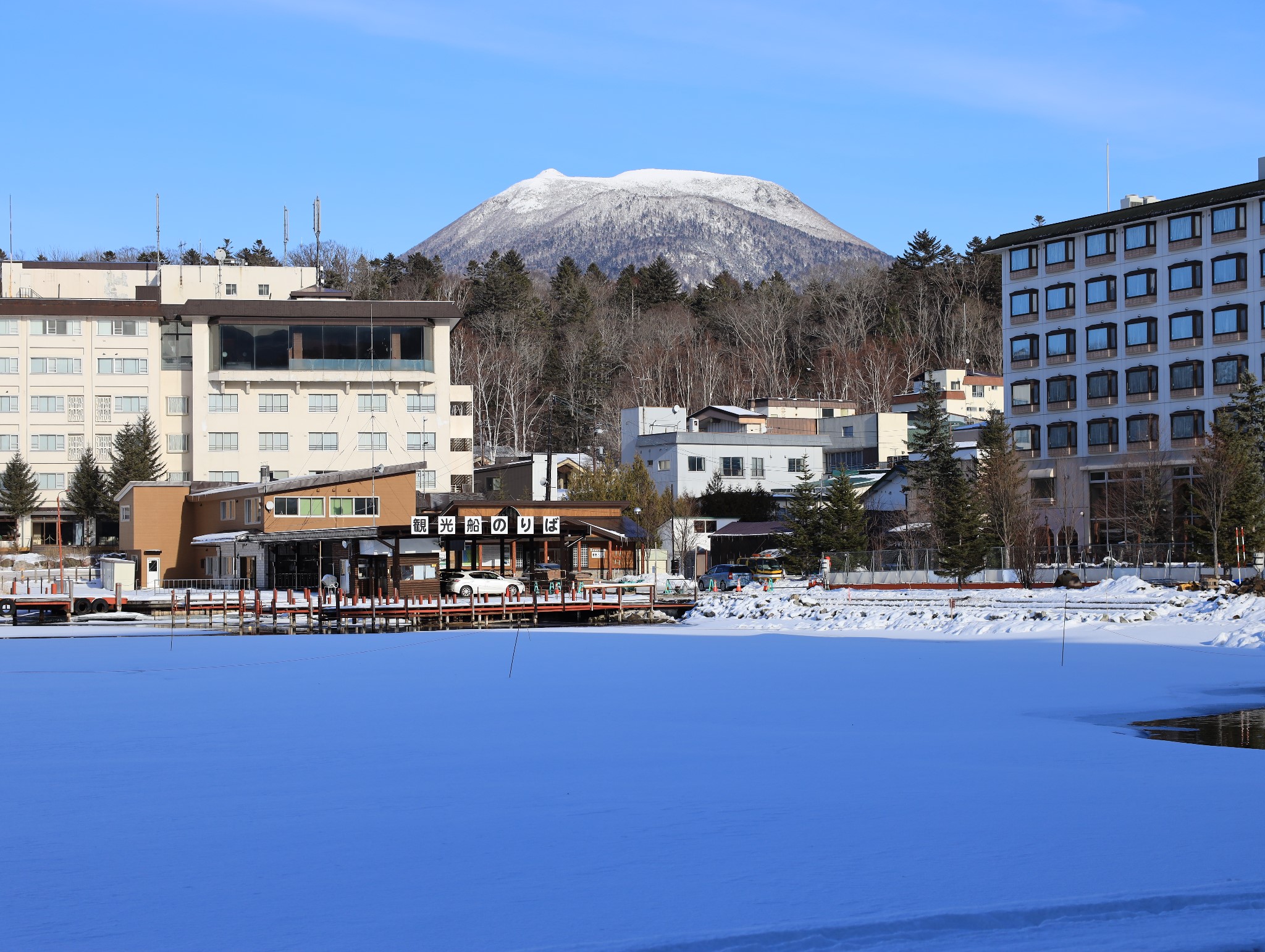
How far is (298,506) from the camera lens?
69.2 m

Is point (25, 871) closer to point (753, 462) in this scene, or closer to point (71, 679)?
point (71, 679)

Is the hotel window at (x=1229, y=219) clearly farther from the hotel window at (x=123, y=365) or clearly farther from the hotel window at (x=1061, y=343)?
the hotel window at (x=123, y=365)

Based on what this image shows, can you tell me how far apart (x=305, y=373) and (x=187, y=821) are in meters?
81.0

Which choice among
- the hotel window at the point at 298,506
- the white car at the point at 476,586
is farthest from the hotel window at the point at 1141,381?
the hotel window at the point at 298,506

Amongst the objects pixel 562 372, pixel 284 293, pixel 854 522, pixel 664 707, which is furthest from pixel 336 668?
pixel 562 372

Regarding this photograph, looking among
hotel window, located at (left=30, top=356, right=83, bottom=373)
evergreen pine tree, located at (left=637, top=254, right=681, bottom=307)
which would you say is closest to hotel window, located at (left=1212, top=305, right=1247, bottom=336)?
hotel window, located at (left=30, top=356, right=83, bottom=373)

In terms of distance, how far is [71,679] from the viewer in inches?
1053

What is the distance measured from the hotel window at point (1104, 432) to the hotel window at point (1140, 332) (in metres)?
4.90

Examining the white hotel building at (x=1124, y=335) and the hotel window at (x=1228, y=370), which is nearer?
the hotel window at (x=1228, y=370)

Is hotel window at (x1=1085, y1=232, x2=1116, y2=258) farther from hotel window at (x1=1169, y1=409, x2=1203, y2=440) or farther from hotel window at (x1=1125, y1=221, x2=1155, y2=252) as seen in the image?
hotel window at (x1=1169, y1=409, x2=1203, y2=440)

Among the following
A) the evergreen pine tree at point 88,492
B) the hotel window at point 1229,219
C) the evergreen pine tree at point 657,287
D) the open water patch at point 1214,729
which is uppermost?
the evergreen pine tree at point 657,287

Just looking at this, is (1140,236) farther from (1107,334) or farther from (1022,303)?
(1022,303)

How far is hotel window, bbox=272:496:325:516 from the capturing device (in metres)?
68.7

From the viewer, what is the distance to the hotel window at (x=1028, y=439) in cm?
8706
